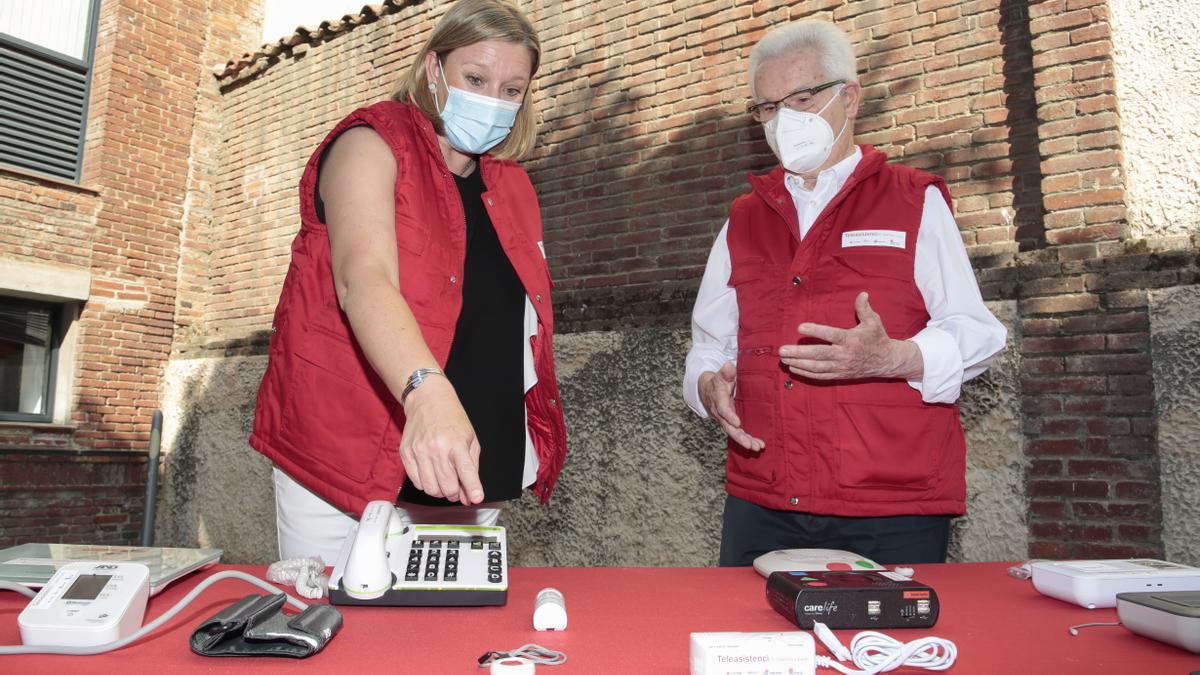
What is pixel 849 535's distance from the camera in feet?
6.40

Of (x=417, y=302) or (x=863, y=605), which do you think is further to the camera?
(x=417, y=302)

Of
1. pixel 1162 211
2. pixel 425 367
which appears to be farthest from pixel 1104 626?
pixel 1162 211

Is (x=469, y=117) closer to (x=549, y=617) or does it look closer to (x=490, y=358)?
(x=490, y=358)

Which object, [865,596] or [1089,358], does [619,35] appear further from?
[865,596]

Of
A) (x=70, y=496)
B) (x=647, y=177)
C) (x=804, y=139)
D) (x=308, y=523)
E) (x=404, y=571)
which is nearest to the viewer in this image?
(x=404, y=571)

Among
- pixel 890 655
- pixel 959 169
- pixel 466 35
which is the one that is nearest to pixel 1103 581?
pixel 890 655

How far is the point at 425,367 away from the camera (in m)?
1.33

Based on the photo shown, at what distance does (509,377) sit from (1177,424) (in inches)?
106

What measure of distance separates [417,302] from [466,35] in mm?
687

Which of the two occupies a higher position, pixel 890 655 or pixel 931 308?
pixel 931 308

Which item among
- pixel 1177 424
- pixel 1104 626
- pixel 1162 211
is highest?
pixel 1162 211

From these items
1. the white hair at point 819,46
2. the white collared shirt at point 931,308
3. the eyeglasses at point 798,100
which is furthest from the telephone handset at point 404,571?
the white hair at point 819,46

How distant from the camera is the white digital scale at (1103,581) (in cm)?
134

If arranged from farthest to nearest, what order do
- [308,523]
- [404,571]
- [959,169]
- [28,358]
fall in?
1. [28,358]
2. [959,169]
3. [308,523]
4. [404,571]
